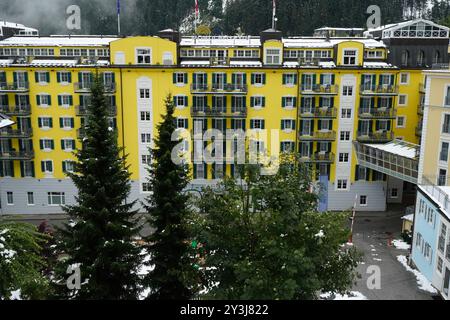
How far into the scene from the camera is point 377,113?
51719 mm

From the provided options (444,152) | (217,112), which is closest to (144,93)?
(217,112)

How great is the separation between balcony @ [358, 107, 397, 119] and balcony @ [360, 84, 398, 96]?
1807 millimetres

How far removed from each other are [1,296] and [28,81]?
131ft

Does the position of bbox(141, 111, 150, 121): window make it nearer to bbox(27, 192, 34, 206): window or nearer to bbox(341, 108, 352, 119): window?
bbox(27, 192, 34, 206): window

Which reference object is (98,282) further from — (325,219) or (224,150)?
(224,150)

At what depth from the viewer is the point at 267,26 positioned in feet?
415

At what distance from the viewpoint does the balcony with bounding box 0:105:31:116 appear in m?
50.9

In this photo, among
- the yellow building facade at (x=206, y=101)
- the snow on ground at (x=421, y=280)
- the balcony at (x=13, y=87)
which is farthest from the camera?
the yellow building facade at (x=206, y=101)

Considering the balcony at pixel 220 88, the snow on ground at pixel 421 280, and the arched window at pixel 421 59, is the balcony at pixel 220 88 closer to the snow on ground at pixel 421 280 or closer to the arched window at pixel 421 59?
the arched window at pixel 421 59

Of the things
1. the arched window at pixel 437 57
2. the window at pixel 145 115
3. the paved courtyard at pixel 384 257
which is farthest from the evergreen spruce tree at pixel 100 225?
the arched window at pixel 437 57

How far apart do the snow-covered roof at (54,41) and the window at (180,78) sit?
1026 cm

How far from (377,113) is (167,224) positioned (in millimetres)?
35129

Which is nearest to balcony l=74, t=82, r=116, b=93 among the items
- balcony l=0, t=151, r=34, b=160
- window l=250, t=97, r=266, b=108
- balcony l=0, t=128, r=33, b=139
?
balcony l=0, t=128, r=33, b=139

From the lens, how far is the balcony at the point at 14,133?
51156mm
